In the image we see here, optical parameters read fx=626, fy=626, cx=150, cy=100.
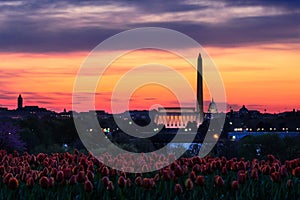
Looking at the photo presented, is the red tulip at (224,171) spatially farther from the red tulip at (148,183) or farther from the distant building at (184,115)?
the distant building at (184,115)

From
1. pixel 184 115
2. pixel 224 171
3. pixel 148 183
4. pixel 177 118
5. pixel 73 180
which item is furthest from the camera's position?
→ pixel 177 118

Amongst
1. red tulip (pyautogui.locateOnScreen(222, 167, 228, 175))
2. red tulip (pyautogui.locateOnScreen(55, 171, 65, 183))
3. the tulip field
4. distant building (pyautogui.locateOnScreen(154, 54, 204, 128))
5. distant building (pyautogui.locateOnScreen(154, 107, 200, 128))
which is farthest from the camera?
distant building (pyautogui.locateOnScreen(154, 107, 200, 128))

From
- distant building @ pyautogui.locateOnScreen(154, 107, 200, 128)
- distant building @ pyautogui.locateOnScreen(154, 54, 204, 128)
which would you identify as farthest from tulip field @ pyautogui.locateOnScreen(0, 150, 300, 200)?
distant building @ pyautogui.locateOnScreen(154, 107, 200, 128)

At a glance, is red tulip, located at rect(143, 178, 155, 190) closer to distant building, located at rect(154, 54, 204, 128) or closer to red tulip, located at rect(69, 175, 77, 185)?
red tulip, located at rect(69, 175, 77, 185)

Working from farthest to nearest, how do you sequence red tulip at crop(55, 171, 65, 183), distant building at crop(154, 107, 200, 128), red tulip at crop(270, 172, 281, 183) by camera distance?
1. distant building at crop(154, 107, 200, 128)
2. red tulip at crop(270, 172, 281, 183)
3. red tulip at crop(55, 171, 65, 183)

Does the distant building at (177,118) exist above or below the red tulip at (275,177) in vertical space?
above

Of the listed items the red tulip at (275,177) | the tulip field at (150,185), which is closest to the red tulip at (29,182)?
the tulip field at (150,185)

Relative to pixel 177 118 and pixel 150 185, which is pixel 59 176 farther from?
pixel 177 118

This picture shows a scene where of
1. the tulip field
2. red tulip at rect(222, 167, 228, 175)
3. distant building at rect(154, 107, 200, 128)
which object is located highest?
distant building at rect(154, 107, 200, 128)

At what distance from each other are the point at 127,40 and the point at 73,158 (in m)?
12.4

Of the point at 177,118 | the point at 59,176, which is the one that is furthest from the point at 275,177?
the point at 177,118

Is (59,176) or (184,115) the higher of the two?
(184,115)

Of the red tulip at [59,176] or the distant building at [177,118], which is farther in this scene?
the distant building at [177,118]

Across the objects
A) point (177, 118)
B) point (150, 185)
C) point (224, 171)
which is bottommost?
point (150, 185)
